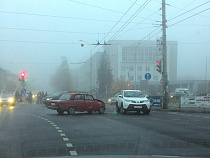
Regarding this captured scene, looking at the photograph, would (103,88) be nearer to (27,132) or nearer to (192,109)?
(192,109)

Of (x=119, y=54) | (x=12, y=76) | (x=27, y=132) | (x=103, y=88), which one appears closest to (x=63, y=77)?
(x=103, y=88)

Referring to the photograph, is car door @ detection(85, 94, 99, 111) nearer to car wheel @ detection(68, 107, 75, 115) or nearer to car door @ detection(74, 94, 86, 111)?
car door @ detection(74, 94, 86, 111)

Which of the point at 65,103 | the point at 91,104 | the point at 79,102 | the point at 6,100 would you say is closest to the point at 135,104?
the point at 91,104

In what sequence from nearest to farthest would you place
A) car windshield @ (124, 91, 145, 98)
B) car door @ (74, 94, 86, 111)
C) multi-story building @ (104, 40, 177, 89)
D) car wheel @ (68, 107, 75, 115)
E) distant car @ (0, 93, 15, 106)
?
1. car wheel @ (68, 107, 75, 115)
2. car door @ (74, 94, 86, 111)
3. car windshield @ (124, 91, 145, 98)
4. distant car @ (0, 93, 15, 106)
5. multi-story building @ (104, 40, 177, 89)

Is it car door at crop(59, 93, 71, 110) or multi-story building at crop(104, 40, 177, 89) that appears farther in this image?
multi-story building at crop(104, 40, 177, 89)

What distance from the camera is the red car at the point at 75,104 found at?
23138 millimetres

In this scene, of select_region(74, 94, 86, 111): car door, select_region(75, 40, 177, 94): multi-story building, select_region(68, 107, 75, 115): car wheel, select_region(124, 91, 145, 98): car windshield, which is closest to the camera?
select_region(68, 107, 75, 115): car wheel

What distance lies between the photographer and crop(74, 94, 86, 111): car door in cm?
2370

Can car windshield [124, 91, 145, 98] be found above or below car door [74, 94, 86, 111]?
above

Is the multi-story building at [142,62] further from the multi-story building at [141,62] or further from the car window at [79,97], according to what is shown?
the car window at [79,97]

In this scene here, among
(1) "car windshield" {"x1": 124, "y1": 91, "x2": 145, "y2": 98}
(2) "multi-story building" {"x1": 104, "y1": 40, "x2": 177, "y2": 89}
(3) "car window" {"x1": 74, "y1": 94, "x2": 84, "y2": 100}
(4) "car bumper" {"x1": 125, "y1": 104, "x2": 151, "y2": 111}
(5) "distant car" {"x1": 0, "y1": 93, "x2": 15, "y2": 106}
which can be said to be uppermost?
(2) "multi-story building" {"x1": 104, "y1": 40, "x2": 177, "y2": 89}

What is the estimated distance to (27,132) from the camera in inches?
502

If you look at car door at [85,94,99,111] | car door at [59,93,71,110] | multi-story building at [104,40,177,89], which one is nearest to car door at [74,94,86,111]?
car door at [85,94,99,111]

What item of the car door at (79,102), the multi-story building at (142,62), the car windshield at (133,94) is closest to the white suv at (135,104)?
the car windshield at (133,94)
